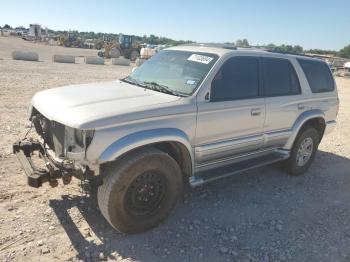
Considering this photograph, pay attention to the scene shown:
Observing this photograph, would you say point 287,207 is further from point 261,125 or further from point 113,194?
point 113,194

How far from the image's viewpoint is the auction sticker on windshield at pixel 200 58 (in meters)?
4.45

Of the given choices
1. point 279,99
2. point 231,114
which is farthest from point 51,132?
point 279,99

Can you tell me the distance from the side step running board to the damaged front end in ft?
4.51

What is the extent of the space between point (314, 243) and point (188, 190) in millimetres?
1768

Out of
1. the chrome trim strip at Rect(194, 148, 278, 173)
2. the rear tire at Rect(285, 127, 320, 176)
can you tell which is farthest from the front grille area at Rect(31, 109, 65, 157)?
the rear tire at Rect(285, 127, 320, 176)

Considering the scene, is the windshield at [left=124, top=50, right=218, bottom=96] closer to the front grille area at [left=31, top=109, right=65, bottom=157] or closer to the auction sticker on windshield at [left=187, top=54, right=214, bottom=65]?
the auction sticker on windshield at [left=187, top=54, right=214, bottom=65]

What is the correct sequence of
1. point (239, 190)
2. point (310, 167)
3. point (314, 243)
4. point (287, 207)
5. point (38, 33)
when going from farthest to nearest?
1. point (38, 33)
2. point (310, 167)
3. point (239, 190)
4. point (287, 207)
5. point (314, 243)

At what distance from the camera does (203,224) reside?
4.23 metres

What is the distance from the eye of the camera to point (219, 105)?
4281 millimetres

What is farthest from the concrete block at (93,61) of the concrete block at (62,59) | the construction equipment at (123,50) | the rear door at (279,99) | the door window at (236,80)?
the door window at (236,80)

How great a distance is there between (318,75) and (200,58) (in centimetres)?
256

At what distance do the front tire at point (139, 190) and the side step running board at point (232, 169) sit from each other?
0.93ft

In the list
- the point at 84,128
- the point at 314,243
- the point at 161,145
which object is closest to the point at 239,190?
the point at 314,243

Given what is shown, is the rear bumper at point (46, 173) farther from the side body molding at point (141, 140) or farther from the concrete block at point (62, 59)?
the concrete block at point (62, 59)
